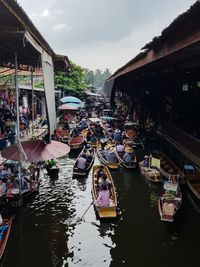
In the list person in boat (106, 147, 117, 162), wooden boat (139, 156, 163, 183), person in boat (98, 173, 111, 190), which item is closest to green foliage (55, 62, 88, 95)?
person in boat (106, 147, 117, 162)

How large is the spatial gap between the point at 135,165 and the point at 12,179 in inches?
364

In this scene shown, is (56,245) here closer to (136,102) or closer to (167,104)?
(167,104)

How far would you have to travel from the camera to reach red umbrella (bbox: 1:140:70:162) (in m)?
13.8

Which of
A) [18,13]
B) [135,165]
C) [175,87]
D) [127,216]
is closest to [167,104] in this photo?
[175,87]

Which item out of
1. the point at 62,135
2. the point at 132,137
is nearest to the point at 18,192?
the point at 62,135

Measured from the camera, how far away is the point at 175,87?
83.0ft

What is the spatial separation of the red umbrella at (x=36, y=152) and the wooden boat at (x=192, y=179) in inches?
266

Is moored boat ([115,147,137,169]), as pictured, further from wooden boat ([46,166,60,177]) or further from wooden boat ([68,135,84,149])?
wooden boat ([46,166,60,177])

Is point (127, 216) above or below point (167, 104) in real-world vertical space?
below

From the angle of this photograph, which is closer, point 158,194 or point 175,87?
point 158,194

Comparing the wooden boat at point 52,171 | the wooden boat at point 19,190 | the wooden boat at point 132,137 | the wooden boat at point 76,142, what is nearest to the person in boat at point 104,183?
the wooden boat at point 19,190

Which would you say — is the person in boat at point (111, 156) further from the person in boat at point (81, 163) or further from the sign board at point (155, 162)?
the sign board at point (155, 162)

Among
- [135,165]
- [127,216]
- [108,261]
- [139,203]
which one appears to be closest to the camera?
[108,261]

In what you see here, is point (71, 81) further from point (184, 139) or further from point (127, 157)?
point (184, 139)
